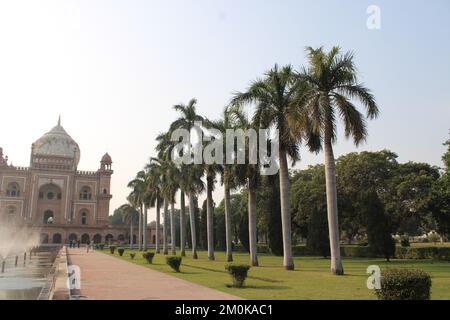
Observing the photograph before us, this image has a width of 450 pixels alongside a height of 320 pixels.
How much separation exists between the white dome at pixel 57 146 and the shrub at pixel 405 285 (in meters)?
89.7

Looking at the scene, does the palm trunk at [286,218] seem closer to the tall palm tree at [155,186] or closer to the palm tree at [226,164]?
the palm tree at [226,164]

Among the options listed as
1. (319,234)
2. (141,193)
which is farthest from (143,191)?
(319,234)

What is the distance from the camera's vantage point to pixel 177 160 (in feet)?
125

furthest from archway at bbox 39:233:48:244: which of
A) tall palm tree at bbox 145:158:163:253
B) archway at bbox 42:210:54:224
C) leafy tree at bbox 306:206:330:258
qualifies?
leafy tree at bbox 306:206:330:258

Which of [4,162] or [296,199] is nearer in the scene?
[296,199]

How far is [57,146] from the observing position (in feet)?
310

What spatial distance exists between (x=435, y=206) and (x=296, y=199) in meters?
13.1

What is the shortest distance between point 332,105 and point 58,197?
79.9 meters

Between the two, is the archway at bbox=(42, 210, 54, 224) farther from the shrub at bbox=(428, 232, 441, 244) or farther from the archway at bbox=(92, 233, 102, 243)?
the shrub at bbox=(428, 232, 441, 244)

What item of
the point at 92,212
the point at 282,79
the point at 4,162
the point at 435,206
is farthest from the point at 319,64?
the point at 4,162

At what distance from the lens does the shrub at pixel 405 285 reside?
9.54 metres
